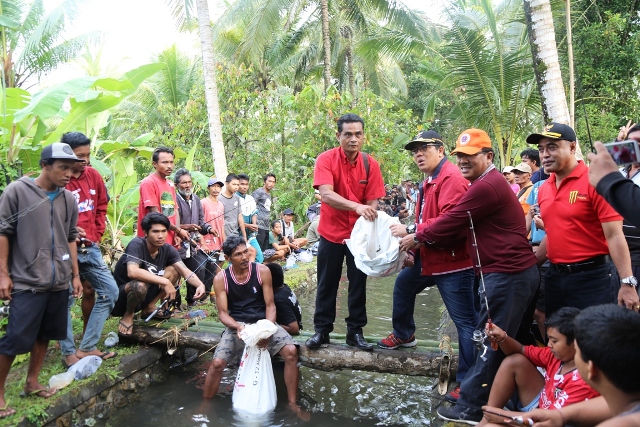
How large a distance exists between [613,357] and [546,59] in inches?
200

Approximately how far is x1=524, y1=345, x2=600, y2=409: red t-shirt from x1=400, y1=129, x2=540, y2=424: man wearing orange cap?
0.78 ft

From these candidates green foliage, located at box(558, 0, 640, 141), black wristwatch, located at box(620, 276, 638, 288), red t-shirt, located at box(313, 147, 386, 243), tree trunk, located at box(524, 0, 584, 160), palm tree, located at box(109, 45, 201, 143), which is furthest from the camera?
palm tree, located at box(109, 45, 201, 143)

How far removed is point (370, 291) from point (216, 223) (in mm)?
3748

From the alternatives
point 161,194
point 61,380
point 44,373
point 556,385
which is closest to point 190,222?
point 161,194

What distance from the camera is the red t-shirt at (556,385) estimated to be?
10.3ft

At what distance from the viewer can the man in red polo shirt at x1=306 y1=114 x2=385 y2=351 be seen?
4645mm

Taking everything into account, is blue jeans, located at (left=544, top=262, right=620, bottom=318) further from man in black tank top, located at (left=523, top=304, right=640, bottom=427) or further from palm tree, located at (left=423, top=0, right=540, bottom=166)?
palm tree, located at (left=423, top=0, right=540, bottom=166)

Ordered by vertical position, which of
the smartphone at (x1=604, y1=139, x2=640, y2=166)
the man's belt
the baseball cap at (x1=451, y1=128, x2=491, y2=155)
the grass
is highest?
the baseball cap at (x1=451, y1=128, x2=491, y2=155)

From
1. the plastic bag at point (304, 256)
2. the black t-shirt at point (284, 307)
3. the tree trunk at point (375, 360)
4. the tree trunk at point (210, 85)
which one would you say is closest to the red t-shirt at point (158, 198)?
the black t-shirt at point (284, 307)

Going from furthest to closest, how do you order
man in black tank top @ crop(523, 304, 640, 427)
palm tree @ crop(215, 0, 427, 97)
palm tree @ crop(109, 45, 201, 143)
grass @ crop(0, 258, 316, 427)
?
palm tree @ crop(215, 0, 427, 97) < palm tree @ crop(109, 45, 201, 143) < grass @ crop(0, 258, 316, 427) < man in black tank top @ crop(523, 304, 640, 427)

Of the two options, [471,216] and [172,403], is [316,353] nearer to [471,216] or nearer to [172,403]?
[172,403]

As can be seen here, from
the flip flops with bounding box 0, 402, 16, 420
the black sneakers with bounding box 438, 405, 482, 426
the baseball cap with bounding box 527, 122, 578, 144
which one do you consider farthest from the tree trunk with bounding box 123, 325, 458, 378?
the flip flops with bounding box 0, 402, 16, 420

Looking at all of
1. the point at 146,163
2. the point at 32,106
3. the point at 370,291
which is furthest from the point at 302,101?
the point at 32,106

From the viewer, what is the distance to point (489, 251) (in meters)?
3.72
